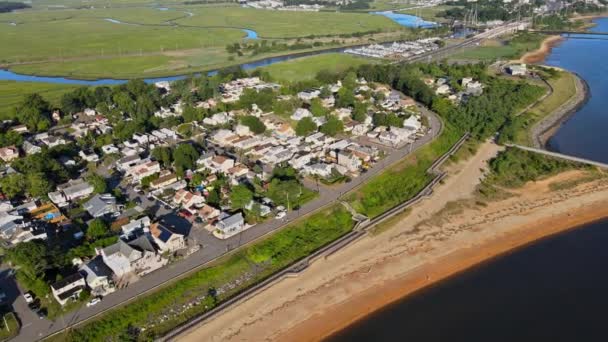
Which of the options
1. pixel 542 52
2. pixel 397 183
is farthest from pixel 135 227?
pixel 542 52

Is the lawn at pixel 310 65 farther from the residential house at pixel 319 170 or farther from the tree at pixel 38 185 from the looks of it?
the tree at pixel 38 185

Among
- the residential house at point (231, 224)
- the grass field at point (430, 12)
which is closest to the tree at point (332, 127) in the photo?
the residential house at point (231, 224)

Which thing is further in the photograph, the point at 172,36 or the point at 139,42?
the point at 172,36

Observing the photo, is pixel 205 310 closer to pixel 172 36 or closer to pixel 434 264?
pixel 434 264

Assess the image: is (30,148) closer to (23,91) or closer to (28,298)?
(28,298)

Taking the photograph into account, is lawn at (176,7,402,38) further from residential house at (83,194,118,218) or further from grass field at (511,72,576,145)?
residential house at (83,194,118,218)

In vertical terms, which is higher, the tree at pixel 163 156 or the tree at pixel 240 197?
the tree at pixel 163 156

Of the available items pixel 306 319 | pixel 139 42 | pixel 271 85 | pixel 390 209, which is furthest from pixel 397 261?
pixel 139 42
